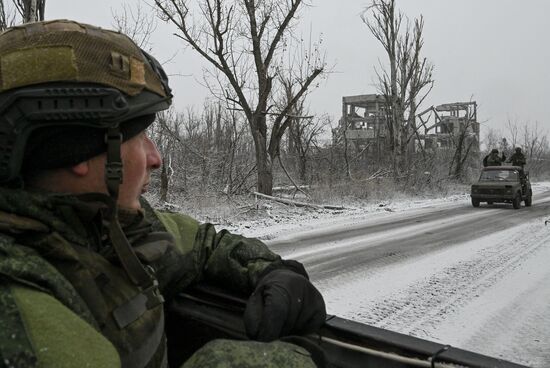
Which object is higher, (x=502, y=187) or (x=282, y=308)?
(x=282, y=308)

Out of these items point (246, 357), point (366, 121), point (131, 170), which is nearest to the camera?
point (246, 357)

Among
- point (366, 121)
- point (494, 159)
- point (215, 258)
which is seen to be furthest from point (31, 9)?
point (366, 121)

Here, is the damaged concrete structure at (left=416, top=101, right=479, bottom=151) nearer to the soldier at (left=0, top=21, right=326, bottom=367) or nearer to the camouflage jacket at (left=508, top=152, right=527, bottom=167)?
the camouflage jacket at (left=508, top=152, right=527, bottom=167)

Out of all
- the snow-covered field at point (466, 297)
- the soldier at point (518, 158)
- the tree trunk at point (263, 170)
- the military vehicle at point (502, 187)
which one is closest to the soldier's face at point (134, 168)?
the snow-covered field at point (466, 297)

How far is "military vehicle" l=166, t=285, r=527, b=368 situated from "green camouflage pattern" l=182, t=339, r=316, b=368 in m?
0.25

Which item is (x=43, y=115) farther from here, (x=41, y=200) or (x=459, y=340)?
(x=459, y=340)

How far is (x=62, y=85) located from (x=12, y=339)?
0.61 m

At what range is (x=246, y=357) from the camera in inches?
40.6

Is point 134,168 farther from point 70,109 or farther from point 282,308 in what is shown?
point 282,308

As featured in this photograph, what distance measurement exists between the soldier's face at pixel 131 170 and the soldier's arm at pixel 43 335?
385 mm

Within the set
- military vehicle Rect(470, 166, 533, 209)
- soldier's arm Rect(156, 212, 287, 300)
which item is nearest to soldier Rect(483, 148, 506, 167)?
military vehicle Rect(470, 166, 533, 209)

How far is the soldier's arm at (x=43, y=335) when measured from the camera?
2.47 ft

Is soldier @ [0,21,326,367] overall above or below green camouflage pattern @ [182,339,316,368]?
above

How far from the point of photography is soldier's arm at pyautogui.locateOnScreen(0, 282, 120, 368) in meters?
0.75
